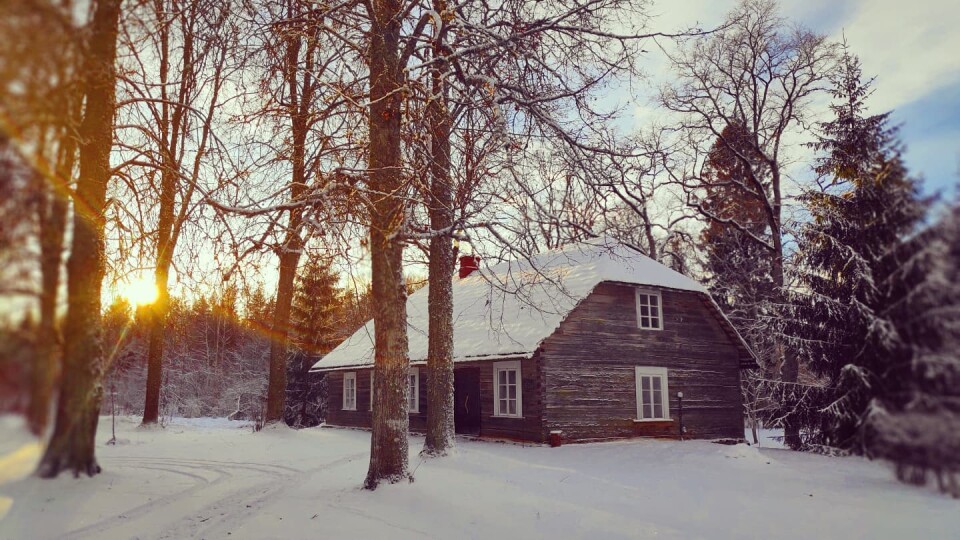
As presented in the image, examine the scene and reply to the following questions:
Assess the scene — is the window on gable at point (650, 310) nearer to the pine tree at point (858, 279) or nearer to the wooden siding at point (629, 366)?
the wooden siding at point (629, 366)

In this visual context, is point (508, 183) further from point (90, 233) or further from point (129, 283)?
point (90, 233)

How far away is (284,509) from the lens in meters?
8.70

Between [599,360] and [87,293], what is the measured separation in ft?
62.7

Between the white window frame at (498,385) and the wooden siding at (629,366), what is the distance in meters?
0.92

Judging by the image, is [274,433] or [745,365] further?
[745,365]

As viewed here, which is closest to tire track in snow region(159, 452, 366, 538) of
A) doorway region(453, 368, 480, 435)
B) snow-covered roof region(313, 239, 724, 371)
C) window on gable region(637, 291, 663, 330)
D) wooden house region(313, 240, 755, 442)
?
snow-covered roof region(313, 239, 724, 371)

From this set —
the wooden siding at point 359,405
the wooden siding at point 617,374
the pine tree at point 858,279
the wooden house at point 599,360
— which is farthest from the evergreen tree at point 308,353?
the pine tree at point 858,279

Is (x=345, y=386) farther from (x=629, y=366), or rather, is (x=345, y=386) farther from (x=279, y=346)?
(x=629, y=366)

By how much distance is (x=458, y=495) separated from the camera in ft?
32.4

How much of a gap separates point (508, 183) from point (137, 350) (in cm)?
571

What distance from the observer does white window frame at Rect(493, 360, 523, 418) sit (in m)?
18.8

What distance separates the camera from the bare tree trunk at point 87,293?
1.14m

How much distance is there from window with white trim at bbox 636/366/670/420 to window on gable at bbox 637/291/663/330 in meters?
1.48

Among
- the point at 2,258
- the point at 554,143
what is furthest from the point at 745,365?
the point at 2,258
